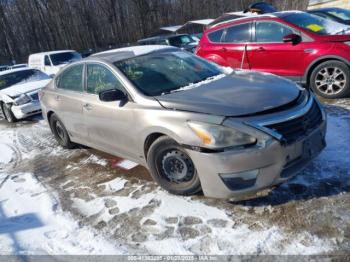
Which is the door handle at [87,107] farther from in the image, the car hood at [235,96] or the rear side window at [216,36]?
the rear side window at [216,36]

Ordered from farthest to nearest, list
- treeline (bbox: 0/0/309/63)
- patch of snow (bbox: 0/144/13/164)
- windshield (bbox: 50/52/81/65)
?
treeline (bbox: 0/0/309/63)
windshield (bbox: 50/52/81/65)
patch of snow (bbox: 0/144/13/164)

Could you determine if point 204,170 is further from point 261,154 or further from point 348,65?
point 348,65

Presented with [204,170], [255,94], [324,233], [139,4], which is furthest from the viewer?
[139,4]

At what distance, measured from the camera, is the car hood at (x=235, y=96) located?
3152 millimetres

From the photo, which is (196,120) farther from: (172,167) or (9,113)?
(9,113)

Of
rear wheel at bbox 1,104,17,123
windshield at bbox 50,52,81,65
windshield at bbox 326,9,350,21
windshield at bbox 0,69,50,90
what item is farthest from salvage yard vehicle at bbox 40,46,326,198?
windshield at bbox 50,52,81,65

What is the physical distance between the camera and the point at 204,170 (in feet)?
10.3

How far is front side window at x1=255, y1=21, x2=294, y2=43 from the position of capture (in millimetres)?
6469

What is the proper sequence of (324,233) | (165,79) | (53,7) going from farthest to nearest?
1. (53,7)
2. (165,79)
3. (324,233)

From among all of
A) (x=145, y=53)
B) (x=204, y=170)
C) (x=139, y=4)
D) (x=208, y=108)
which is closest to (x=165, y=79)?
(x=145, y=53)

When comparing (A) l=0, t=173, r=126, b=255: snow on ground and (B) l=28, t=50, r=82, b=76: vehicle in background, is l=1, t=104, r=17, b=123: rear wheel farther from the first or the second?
(A) l=0, t=173, r=126, b=255: snow on ground

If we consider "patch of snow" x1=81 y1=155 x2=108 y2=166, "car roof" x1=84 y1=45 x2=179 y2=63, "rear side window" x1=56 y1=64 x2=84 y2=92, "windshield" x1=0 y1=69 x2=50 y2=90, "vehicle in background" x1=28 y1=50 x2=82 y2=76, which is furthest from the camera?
"vehicle in background" x1=28 y1=50 x2=82 y2=76

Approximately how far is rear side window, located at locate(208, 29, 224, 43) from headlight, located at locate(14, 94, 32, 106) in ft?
16.6

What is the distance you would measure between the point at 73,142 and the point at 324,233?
4.28 m
